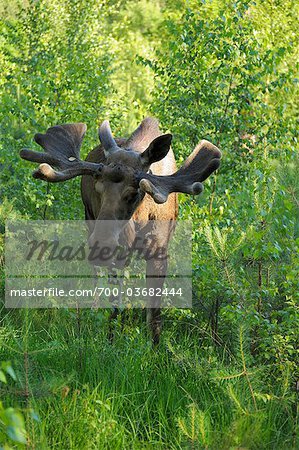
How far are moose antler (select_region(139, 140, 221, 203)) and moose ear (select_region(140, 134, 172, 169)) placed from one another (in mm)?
125

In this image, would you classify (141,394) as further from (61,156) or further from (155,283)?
(61,156)

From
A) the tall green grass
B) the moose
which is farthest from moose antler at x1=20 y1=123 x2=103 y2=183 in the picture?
the tall green grass

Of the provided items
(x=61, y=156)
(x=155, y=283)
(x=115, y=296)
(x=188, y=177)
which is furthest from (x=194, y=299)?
(x=61, y=156)

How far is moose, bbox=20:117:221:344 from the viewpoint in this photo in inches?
324

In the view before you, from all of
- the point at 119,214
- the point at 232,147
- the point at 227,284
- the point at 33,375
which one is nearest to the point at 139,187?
the point at 119,214

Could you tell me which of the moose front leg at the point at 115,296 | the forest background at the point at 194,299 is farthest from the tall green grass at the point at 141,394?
the moose front leg at the point at 115,296

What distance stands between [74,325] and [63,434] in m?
2.52

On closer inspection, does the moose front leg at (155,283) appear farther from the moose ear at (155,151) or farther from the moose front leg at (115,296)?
the moose ear at (155,151)

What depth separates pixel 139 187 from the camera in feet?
27.2

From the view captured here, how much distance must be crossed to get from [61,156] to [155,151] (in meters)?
1.16

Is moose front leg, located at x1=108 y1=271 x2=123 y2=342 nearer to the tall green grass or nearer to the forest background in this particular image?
the forest background

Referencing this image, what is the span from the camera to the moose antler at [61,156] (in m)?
8.59

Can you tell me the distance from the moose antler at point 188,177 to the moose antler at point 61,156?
58 centimetres

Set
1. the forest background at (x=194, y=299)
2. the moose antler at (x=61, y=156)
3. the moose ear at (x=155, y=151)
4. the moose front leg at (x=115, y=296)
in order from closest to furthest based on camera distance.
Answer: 1. the forest background at (x=194, y=299)
2. the moose ear at (x=155, y=151)
3. the moose antler at (x=61, y=156)
4. the moose front leg at (x=115, y=296)
